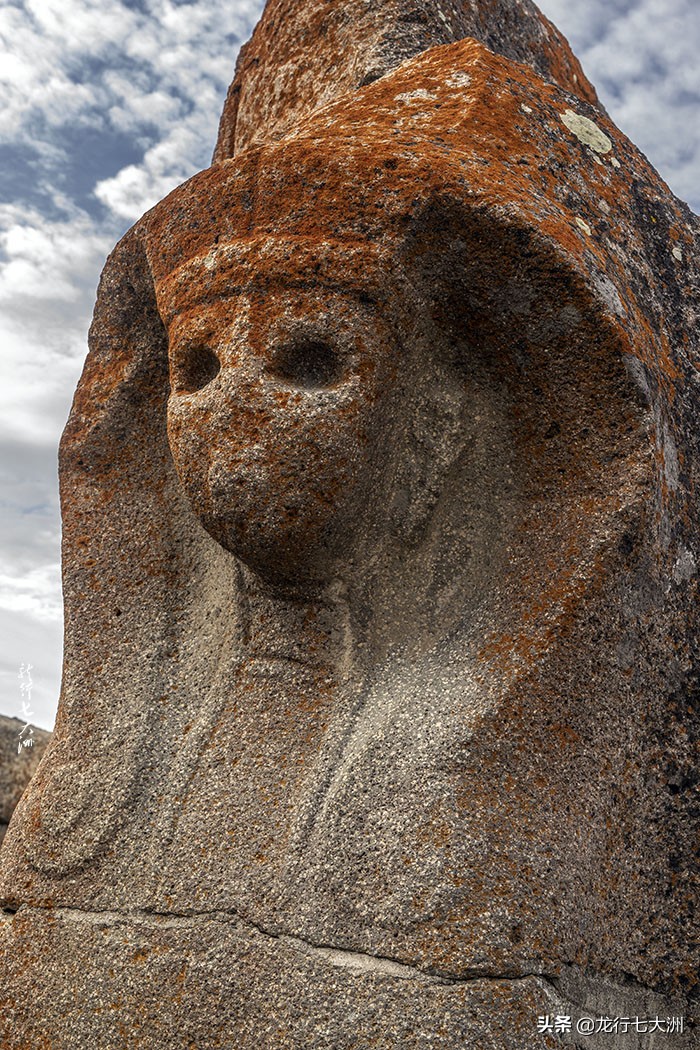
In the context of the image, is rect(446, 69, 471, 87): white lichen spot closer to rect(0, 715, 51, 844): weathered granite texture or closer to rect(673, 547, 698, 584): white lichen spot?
rect(673, 547, 698, 584): white lichen spot

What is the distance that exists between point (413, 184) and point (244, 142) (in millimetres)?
1197

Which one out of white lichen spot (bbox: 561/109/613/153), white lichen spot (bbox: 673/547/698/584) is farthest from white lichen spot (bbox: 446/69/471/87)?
white lichen spot (bbox: 673/547/698/584)

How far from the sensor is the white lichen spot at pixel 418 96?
2148 millimetres

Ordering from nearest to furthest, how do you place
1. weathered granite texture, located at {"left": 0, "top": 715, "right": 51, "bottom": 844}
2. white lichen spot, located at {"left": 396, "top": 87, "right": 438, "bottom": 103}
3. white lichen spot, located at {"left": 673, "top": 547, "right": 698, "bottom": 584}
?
white lichen spot, located at {"left": 673, "top": 547, "right": 698, "bottom": 584}
white lichen spot, located at {"left": 396, "top": 87, "right": 438, "bottom": 103}
weathered granite texture, located at {"left": 0, "top": 715, "right": 51, "bottom": 844}

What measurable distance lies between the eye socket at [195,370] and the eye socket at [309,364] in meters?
0.19

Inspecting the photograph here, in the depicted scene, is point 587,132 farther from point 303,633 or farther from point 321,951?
point 321,951

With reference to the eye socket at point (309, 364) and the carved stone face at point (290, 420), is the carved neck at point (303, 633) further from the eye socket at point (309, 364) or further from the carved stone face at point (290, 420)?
the eye socket at point (309, 364)

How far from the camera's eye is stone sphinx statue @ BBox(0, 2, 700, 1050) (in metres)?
1.77

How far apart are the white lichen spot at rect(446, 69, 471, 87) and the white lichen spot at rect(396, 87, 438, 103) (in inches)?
1.7

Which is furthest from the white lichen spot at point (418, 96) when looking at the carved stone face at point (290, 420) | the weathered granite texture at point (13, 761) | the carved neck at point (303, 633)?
the weathered granite texture at point (13, 761)

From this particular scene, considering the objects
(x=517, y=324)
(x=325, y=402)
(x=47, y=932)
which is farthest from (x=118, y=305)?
(x=47, y=932)

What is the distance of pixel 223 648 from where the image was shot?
2236mm

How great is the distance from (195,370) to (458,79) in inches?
32.2

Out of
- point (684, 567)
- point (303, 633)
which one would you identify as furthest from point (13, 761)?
point (684, 567)
